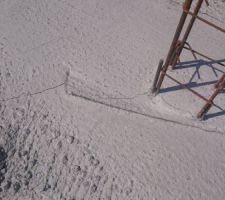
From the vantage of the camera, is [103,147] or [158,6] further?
[158,6]

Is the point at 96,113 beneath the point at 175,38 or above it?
beneath

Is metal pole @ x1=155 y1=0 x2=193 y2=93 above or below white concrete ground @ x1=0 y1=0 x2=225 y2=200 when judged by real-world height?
above

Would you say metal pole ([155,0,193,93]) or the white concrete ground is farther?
the white concrete ground

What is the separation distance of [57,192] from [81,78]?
1.93m

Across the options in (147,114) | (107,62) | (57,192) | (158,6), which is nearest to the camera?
(57,192)

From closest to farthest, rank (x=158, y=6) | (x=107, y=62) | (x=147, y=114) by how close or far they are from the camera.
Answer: (x=147, y=114)
(x=107, y=62)
(x=158, y=6)

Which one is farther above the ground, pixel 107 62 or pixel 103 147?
pixel 107 62

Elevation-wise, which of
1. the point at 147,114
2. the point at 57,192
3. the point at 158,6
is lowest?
the point at 57,192

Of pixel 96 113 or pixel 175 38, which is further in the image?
pixel 96 113

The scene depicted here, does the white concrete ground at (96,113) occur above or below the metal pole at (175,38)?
below

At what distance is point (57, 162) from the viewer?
4.37 m

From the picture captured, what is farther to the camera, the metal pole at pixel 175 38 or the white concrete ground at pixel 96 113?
the white concrete ground at pixel 96 113

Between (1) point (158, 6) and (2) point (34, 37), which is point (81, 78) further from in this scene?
(1) point (158, 6)

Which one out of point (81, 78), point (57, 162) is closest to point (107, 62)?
point (81, 78)
